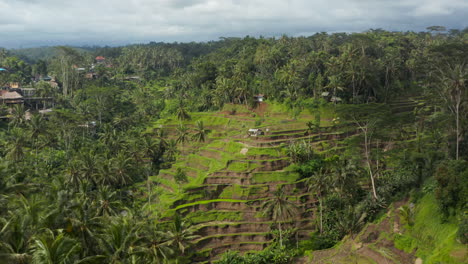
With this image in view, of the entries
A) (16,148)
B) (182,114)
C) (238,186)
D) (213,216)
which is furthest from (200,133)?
(16,148)

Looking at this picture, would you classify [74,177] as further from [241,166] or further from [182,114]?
[182,114]

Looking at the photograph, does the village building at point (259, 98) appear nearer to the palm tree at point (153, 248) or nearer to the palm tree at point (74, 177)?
the palm tree at point (74, 177)

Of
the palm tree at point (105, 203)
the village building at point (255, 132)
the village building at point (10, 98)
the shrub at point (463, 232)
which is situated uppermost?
the village building at point (10, 98)

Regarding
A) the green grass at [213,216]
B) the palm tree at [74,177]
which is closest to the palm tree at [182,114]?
the palm tree at [74,177]

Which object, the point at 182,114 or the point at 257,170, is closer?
the point at 257,170

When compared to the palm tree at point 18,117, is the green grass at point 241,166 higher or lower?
lower

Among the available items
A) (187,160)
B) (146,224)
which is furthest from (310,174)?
(146,224)

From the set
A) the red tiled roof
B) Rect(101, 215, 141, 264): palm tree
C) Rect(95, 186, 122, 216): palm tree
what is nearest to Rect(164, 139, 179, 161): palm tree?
Rect(95, 186, 122, 216): palm tree

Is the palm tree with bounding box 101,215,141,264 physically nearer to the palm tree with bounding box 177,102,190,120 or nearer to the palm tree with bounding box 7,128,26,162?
the palm tree with bounding box 7,128,26,162
